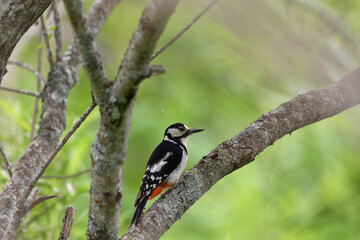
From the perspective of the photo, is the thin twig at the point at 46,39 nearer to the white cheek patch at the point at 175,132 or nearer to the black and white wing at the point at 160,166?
the black and white wing at the point at 160,166

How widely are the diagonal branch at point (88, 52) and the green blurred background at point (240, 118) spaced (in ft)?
2.13

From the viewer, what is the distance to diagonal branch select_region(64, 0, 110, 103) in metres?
2.12

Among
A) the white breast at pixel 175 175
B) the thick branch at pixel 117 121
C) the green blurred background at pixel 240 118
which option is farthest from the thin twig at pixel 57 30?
the thick branch at pixel 117 121

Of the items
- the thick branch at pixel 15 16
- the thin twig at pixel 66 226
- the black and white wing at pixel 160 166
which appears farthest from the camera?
the black and white wing at pixel 160 166

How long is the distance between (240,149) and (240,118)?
3.32 m

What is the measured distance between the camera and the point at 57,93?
418 cm

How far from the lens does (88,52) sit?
2152 mm

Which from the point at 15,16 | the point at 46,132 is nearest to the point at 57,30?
the point at 46,132

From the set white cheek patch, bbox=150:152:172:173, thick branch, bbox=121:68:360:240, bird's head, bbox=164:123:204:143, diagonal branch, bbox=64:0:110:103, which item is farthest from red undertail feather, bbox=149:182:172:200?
diagonal branch, bbox=64:0:110:103

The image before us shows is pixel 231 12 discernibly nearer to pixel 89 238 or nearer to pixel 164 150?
pixel 89 238

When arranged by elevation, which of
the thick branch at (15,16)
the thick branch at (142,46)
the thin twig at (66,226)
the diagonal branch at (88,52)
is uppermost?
the thick branch at (15,16)

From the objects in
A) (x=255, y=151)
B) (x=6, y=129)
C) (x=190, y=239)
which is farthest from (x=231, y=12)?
(x=190, y=239)

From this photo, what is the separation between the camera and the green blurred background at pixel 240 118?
8.85 ft

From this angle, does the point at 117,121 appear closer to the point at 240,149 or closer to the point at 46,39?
the point at 240,149
